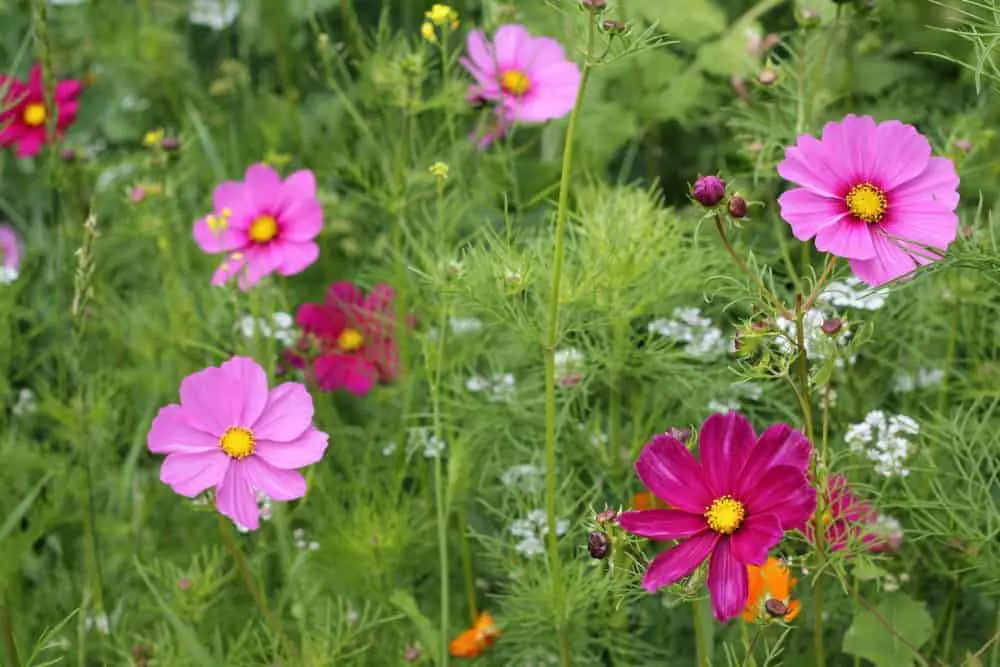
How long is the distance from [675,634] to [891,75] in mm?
818

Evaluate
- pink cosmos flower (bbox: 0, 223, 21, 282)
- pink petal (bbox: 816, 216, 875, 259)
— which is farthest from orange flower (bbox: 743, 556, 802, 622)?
pink cosmos flower (bbox: 0, 223, 21, 282)

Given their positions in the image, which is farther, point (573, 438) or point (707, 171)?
point (707, 171)

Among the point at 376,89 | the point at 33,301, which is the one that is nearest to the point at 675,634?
the point at 376,89

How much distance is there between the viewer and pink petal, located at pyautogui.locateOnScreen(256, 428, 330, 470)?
3.18 feet

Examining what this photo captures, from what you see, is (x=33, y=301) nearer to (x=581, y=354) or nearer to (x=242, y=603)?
(x=242, y=603)

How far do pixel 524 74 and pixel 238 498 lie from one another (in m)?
0.71

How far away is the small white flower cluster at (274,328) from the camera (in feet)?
4.42

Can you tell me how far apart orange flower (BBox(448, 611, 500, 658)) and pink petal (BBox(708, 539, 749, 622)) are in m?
0.39

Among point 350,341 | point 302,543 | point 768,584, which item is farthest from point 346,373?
point 768,584

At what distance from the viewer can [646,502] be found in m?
1.27

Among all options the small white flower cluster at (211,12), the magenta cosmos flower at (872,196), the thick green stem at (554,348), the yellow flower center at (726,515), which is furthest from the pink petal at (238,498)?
the small white flower cluster at (211,12)

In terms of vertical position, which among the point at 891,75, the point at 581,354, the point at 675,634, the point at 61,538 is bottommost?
the point at 61,538

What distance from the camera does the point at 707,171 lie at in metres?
1.88

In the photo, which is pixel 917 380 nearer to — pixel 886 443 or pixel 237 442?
pixel 886 443
